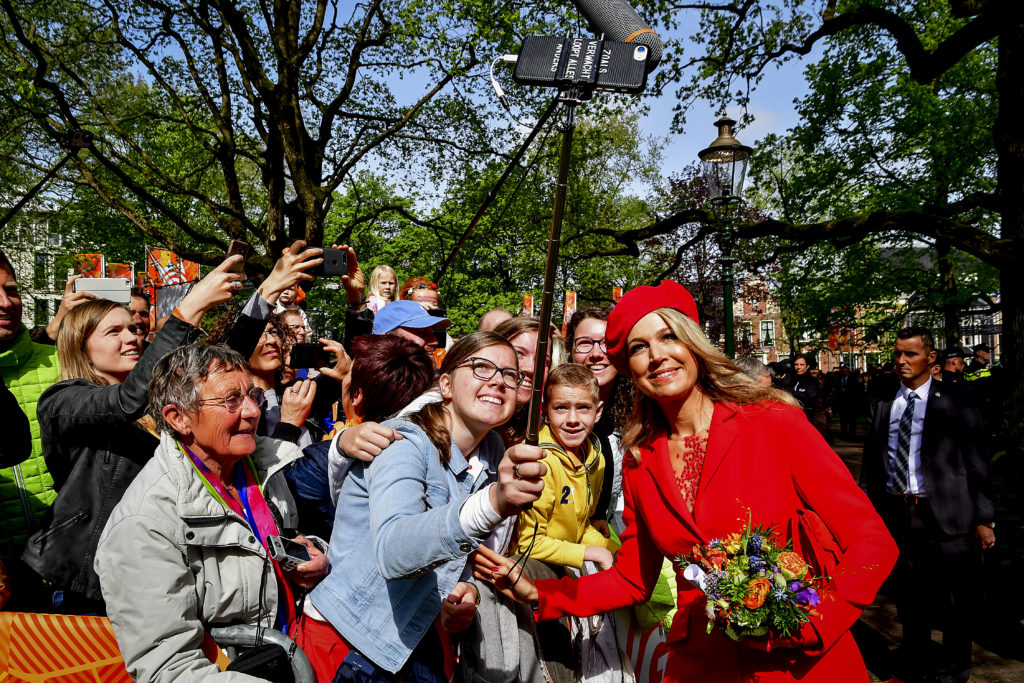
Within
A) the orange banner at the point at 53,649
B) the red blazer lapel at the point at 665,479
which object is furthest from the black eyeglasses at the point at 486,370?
the orange banner at the point at 53,649

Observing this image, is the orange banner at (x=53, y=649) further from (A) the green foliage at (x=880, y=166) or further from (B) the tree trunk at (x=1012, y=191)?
(A) the green foliage at (x=880, y=166)

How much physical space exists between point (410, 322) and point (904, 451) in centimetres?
413

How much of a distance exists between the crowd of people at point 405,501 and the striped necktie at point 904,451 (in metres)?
3.08

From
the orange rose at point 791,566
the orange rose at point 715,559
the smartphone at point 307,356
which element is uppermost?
the smartphone at point 307,356

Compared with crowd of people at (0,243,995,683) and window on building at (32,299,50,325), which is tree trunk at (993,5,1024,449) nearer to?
crowd of people at (0,243,995,683)

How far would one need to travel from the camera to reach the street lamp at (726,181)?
8078 mm

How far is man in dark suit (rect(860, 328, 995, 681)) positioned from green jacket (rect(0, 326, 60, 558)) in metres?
5.81

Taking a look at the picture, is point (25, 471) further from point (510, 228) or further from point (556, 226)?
point (510, 228)

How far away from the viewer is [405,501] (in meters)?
2.08

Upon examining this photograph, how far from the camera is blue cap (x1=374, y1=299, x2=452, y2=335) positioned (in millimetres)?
4594

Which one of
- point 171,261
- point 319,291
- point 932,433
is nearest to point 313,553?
point 932,433

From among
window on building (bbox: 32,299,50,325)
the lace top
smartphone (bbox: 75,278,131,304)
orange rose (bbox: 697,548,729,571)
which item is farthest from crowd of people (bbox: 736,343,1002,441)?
window on building (bbox: 32,299,50,325)

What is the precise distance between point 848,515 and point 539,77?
1660 millimetres

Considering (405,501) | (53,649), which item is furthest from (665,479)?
(53,649)
